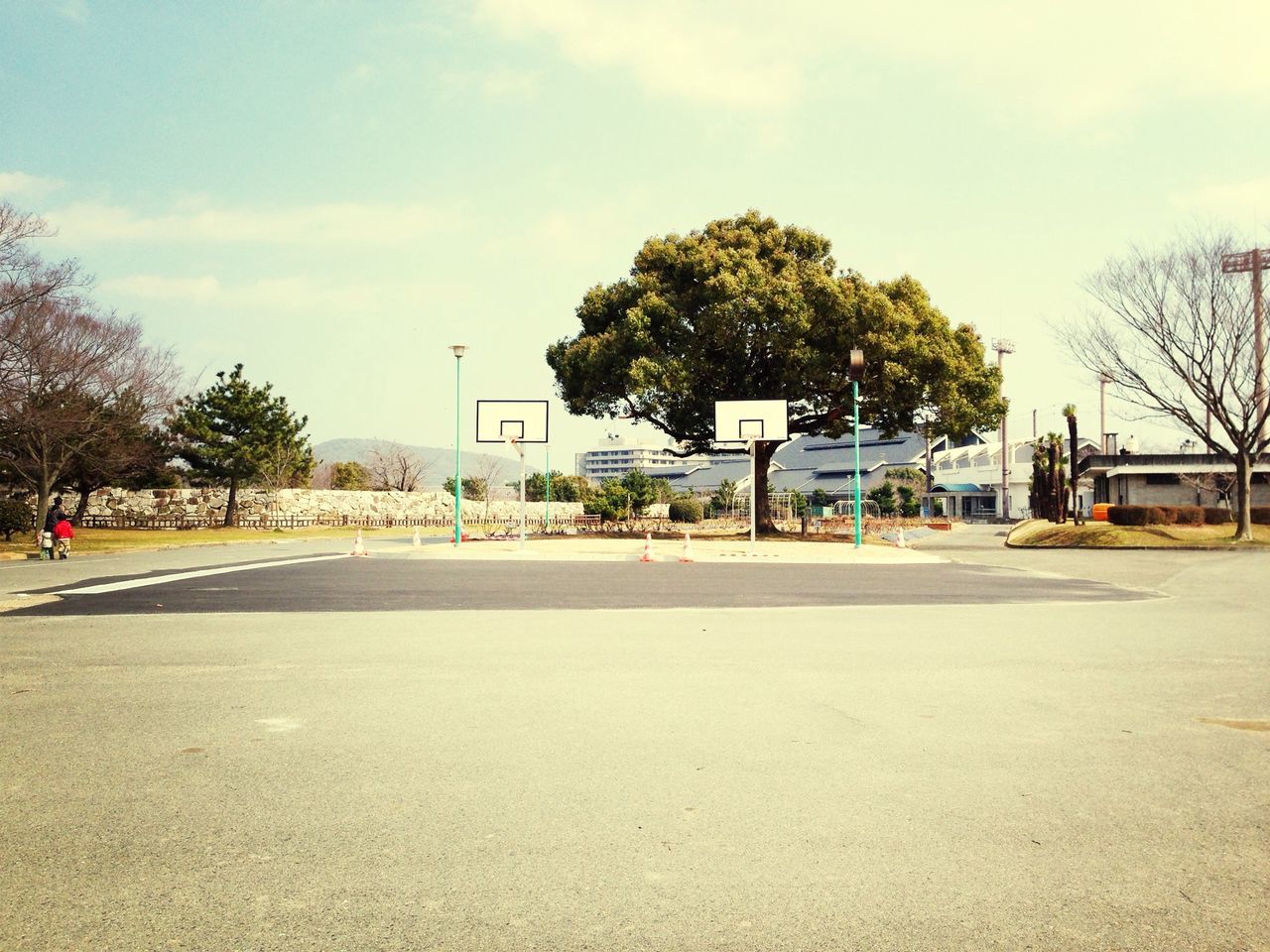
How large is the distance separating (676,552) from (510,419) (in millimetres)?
9843

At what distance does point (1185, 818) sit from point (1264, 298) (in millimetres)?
34277

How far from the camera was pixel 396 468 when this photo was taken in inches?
3364

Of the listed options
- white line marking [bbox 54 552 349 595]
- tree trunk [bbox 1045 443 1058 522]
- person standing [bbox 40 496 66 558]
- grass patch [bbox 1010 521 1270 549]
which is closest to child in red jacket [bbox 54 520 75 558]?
person standing [bbox 40 496 66 558]

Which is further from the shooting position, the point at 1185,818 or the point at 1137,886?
the point at 1185,818

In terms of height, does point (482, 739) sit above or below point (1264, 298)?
below

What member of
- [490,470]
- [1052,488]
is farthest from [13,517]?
[490,470]

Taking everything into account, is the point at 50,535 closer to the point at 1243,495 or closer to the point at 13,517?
the point at 13,517

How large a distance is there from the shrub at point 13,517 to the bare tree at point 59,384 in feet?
4.64

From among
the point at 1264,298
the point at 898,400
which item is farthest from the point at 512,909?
the point at 1264,298

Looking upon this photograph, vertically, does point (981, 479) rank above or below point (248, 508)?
above

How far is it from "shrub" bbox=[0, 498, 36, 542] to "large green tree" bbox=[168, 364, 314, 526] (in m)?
12.3

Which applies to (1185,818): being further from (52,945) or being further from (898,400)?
(898,400)

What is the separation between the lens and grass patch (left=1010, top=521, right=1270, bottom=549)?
3262 cm

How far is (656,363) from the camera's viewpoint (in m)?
33.4
